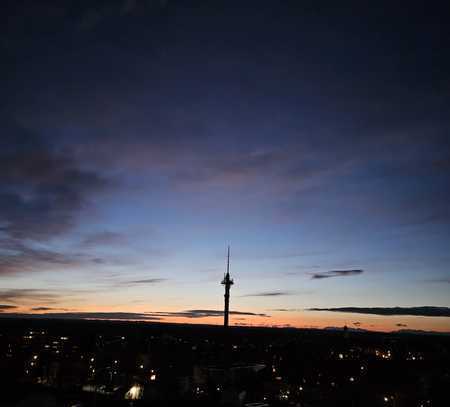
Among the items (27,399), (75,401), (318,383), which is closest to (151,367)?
(318,383)

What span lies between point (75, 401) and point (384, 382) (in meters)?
35.9

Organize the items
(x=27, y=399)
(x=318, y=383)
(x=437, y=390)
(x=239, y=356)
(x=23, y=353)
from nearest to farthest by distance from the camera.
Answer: (x=27, y=399) → (x=437, y=390) → (x=318, y=383) → (x=23, y=353) → (x=239, y=356)

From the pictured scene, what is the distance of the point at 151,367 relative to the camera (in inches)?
2511

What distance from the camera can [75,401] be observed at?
29656 millimetres

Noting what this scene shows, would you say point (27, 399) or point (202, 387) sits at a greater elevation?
point (27, 399)

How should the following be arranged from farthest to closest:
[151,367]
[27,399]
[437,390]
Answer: [151,367], [437,390], [27,399]

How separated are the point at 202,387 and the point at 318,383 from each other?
13438 millimetres

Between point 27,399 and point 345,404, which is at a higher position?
point 27,399

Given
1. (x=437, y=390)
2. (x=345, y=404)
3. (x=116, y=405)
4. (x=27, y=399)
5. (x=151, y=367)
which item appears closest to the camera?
(x=27, y=399)

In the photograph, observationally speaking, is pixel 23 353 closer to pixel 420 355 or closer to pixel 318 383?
pixel 318 383

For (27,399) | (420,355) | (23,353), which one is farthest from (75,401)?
(420,355)

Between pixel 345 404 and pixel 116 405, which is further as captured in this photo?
pixel 345 404

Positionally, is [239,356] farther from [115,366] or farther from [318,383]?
[318,383]

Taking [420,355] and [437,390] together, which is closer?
[437,390]
